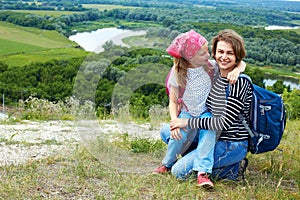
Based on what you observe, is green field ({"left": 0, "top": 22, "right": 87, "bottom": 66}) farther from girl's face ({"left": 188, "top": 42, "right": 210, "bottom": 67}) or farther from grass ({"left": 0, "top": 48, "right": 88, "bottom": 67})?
girl's face ({"left": 188, "top": 42, "right": 210, "bottom": 67})

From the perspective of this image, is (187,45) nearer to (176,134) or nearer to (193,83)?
(193,83)

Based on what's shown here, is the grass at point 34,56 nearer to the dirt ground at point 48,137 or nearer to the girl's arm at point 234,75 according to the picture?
the dirt ground at point 48,137

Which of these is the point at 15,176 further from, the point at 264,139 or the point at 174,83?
the point at 264,139

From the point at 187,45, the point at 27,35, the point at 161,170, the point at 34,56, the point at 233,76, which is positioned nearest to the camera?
the point at 233,76

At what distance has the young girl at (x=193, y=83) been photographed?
146 inches

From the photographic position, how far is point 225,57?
3.70 meters

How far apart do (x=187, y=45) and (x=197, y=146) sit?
0.95 metres

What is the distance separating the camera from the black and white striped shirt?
3.64 meters

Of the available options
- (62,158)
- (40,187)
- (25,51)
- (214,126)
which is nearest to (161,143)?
(62,158)

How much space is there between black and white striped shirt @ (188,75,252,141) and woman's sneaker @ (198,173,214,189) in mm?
429

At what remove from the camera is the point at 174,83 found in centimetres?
384

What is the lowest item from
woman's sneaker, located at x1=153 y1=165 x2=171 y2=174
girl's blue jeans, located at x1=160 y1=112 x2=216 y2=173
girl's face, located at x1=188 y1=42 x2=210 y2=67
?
woman's sneaker, located at x1=153 y1=165 x2=171 y2=174

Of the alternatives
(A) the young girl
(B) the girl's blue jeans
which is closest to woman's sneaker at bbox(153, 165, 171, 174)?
(B) the girl's blue jeans

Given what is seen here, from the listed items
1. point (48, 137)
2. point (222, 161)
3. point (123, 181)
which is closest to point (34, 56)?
point (48, 137)
